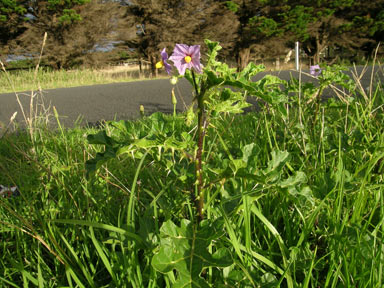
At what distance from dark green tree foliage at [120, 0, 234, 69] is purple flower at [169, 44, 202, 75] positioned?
13451 millimetres

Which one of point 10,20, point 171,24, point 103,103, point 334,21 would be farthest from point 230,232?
point 334,21

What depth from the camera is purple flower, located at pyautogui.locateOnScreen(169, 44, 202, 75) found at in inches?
22.3

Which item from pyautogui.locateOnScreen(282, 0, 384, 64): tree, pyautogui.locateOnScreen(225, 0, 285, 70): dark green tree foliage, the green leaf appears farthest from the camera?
pyautogui.locateOnScreen(282, 0, 384, 64): tree

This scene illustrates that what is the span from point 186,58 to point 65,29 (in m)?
15.0

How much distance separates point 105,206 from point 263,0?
17358 millimetres

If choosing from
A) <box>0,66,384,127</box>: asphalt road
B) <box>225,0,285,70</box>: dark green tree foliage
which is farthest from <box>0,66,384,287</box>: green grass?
<box>225,0,285,70</box>: dark green tree foliage

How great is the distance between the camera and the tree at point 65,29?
43.1 feet

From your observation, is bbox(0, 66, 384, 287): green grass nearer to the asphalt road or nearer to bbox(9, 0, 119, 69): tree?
the asphalt road

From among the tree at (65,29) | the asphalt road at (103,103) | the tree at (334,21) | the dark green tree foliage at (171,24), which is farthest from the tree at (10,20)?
the tree at (334,21)

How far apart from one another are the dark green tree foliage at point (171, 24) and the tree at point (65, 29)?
1389 millimetres

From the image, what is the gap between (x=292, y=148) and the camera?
3.97ft

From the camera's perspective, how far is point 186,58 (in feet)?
1.91

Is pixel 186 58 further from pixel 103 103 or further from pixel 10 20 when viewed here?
pixel 10 20

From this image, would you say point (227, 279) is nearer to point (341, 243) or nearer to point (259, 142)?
point (341, 243)
